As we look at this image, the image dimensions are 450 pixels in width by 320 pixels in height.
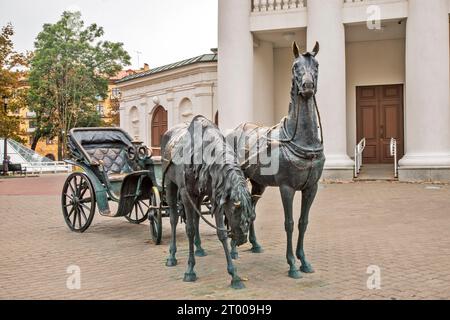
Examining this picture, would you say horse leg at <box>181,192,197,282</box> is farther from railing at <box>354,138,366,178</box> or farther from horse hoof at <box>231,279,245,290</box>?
railing at <box>354,138,366,178</box>

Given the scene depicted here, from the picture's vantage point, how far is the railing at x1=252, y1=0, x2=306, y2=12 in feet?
62.9

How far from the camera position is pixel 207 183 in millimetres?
5551

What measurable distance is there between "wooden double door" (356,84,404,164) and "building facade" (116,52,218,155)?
7091mm

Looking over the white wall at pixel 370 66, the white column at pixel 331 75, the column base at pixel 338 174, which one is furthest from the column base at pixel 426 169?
the white wall at pixel 370 66

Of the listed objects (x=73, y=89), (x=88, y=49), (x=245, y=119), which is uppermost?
(x=88, y=49)

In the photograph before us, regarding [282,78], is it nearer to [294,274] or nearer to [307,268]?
[307,268]

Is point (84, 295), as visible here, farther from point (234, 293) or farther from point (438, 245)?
point (438, 245)

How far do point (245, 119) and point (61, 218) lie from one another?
→ 9.55 meters

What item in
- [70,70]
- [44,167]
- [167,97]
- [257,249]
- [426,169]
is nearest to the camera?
[257,249]

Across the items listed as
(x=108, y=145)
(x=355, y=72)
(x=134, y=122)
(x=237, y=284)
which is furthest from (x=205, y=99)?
(x=237, y=284)

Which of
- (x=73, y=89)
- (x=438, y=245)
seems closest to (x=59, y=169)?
(x=73, y=89)

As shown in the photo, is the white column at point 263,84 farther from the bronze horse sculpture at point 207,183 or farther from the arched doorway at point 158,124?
the bronze horse sculpture at point 207,183

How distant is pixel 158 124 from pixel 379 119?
1221 cm

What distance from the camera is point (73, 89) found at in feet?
140
